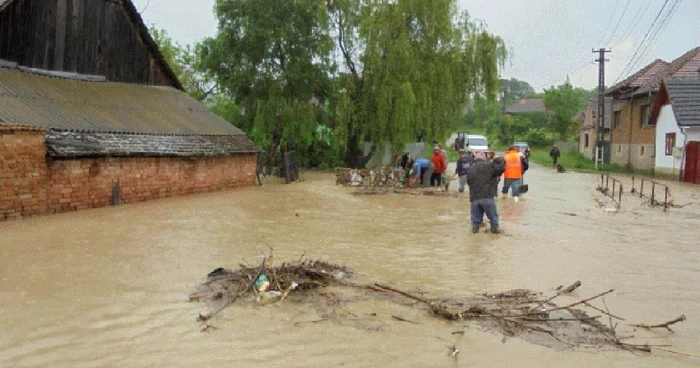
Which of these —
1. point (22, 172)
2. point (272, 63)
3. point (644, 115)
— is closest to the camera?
point (22, 172)

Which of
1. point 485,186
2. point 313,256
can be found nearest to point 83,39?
point 313,256

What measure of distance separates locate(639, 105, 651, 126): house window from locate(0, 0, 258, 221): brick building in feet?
79.1

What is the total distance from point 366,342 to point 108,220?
9.11 m

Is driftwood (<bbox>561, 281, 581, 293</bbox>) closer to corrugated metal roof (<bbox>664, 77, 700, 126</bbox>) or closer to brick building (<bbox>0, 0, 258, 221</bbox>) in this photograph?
brick building (<bbox>0, 0, 258, 221</bbox>)

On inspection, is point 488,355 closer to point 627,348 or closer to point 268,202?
point 627,348

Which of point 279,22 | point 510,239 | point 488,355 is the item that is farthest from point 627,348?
point 279,22

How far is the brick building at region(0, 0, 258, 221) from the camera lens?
1308 centimetres

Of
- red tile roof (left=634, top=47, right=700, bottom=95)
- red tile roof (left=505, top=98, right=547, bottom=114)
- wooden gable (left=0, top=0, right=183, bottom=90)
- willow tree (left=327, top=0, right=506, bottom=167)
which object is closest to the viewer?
wooden gable (left=0, top=0, right=183, bottom=90)

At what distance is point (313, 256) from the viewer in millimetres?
9453

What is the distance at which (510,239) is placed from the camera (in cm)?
1128

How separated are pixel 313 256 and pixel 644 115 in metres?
32.3

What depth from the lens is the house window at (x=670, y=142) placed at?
97.6ft

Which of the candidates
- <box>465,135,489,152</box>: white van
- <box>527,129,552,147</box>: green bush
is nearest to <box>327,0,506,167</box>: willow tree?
<box>465,135,489,152</box>: white van

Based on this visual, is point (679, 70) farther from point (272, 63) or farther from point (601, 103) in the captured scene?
point (272, 63)
